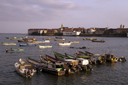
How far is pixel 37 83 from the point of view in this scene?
66.5ft

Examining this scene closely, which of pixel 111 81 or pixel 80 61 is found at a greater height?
pixel 80 61

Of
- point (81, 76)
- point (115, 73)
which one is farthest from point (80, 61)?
point (115, 73)

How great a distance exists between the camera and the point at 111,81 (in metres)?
21.3

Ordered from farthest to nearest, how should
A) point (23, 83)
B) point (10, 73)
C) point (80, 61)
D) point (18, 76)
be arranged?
1. point (80, 61)
2. point (10, 73)
3. point (18, 76)
4. point (23, 83)

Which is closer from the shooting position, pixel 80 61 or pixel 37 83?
pixel 37 83

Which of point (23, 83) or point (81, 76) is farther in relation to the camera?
point (81, 76)

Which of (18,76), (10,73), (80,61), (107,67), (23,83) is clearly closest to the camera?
(23,83)

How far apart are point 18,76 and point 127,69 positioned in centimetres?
1616

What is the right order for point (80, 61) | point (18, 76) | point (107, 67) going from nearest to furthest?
1. point (18, 76)
2. point (80, 61)
3. point (107, 67)

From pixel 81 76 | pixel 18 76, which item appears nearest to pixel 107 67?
pixel 81 76

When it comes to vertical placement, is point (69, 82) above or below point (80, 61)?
below

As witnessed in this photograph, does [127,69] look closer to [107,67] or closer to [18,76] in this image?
[107,67]

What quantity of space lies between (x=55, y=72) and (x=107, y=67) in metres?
9.74

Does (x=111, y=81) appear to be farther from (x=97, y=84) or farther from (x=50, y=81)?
(x=50, y=81)
